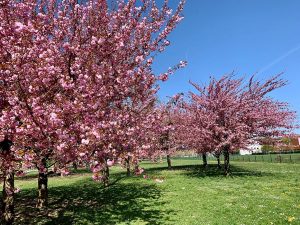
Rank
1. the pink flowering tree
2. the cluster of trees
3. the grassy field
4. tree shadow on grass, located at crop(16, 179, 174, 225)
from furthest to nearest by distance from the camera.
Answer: the pink flowering tree
tree shadow on grass, located at crop(16, 179, 174, 225)
the grassy field
the cluster of trees

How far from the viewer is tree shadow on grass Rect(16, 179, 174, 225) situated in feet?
46.7

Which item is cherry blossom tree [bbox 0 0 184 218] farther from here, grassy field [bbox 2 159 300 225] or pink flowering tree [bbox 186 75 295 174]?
pink flowering tree [bbox 186 75 295 174]

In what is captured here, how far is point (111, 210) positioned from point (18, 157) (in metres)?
8.39

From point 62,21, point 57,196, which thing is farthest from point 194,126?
point 62,21

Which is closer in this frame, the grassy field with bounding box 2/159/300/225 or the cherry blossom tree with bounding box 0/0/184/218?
the cherry blossom tree with bounding box 0/0/184/218

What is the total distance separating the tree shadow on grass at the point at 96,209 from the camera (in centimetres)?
1422

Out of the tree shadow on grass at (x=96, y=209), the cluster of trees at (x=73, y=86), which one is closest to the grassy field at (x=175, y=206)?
the tree shadow on grass at (x=96, y=209)

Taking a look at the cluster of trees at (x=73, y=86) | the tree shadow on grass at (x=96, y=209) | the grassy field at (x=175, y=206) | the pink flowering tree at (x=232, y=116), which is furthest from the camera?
the pink flowering tree at (x=232, y=116)

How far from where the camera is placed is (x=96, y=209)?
16.4 meters

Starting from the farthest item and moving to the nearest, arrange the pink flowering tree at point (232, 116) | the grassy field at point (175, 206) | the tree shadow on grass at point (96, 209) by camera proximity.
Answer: the pink flowering tree at point (232, 116)
the tree shadow on grass at point (96, 209)
the grassy field at point (175, 206)

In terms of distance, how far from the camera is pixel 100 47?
12.3m

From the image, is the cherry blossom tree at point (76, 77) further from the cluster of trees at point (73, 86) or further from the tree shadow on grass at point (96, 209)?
the tree shadow on grass at point (96, 209)

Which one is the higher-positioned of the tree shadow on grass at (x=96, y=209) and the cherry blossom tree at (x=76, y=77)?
the cherry blossom tree at (x=76, y=77)

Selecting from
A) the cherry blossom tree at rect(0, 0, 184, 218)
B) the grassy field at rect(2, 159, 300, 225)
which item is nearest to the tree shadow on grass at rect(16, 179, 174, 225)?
the grassy field at rect(2, 159, 300, 225)
